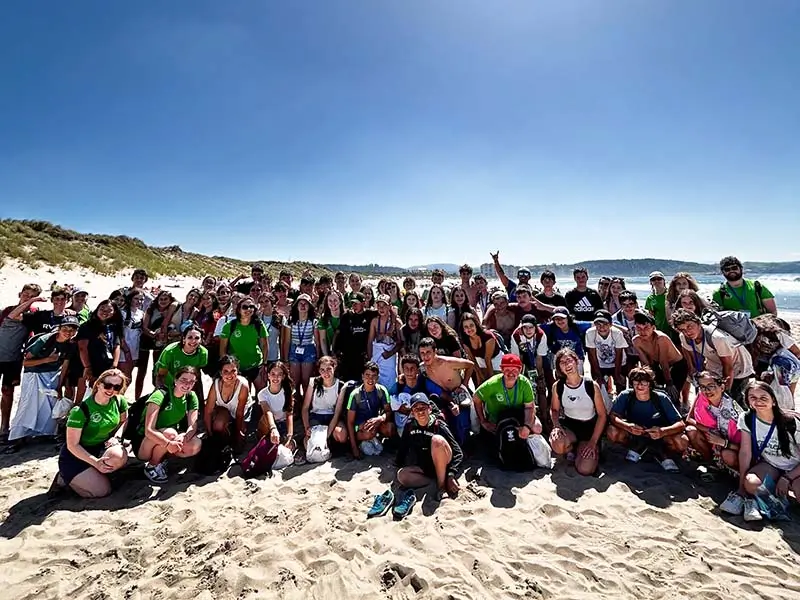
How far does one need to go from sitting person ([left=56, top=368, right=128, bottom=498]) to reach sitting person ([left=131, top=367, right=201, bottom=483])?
0.28 m

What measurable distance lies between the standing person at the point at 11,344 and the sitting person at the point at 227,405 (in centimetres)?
302

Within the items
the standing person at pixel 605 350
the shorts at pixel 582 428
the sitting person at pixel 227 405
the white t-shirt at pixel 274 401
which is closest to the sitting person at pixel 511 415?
the shorts at pixel 582 428

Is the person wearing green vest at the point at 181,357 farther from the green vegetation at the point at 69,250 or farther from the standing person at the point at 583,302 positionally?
the green vegetation at the point at 69,250

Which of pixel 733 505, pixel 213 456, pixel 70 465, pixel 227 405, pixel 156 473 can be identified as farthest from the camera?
pixel 227 405

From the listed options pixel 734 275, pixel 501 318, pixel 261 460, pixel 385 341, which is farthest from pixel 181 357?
pixel 734 275

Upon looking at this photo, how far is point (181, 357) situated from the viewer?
17.4 ft

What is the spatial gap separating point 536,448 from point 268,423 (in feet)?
11.4

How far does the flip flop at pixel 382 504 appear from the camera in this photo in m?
3.79

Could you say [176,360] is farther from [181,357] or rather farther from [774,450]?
[774,450]

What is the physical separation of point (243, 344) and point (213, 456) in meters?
1.66

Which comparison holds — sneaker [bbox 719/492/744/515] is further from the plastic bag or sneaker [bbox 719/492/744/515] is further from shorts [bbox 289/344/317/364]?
shorts [bbox 289/344/317/364]

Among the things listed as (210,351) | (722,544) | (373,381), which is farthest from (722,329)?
(210,351)

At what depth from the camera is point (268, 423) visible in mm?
4984

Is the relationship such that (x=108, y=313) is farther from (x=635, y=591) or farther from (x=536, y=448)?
(x=635, y=591)
